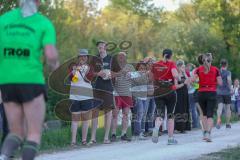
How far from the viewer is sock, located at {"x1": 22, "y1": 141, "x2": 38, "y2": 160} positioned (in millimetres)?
5832

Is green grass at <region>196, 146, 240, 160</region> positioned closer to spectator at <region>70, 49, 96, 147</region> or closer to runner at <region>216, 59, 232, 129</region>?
spectator at <region>70, 49, 96, 147</region>

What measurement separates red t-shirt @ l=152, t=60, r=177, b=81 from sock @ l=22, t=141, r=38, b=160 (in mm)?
7110

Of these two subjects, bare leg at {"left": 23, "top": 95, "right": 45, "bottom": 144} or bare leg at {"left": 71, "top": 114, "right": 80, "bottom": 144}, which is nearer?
bare leg at {"left": 23, "top": 95, "right": 45, "bottom": 144}

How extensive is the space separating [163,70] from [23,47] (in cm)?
750

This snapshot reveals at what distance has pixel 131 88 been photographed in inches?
568

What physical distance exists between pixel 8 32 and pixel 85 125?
22.9 ft

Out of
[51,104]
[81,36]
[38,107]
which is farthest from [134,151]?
[81,36]

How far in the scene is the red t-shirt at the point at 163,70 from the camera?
12.8 metres

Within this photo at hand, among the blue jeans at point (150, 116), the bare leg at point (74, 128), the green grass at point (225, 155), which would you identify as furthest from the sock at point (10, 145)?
the blue jeans at point (150, 116)

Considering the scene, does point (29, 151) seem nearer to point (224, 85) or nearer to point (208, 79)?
point (208, 79)

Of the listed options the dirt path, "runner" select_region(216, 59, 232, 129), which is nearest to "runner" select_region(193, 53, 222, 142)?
the dirt path

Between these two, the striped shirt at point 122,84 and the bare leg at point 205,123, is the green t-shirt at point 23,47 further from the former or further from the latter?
the striped shirt at point 122,84

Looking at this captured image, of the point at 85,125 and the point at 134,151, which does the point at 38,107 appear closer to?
the point at 134,151

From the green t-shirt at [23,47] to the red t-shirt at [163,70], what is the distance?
6996mm
